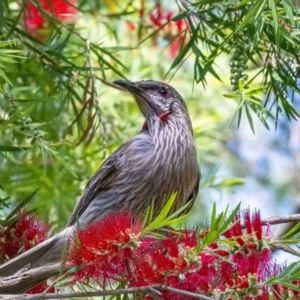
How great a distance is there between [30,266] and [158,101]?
1383mm

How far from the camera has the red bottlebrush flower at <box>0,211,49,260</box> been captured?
11.6 feet

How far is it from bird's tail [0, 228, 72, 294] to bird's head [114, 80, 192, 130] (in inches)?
39.6

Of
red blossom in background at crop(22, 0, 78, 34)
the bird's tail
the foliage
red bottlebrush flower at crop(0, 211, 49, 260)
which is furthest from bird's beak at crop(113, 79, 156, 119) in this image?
red bottlebrush flower at crop(0, 211, 49, 260)

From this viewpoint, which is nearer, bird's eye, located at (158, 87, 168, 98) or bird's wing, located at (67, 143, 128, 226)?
bird's wing, located at (67, 143, 128, 226)

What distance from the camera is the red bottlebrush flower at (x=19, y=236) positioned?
354cm

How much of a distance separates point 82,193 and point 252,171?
467cm

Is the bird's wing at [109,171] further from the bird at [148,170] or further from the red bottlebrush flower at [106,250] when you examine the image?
the red bottlebrush flower at [106,250]

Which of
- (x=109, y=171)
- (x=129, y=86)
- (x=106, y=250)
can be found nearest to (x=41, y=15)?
(x=129, y=86)

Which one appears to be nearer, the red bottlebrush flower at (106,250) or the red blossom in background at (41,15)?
the red bottlebrush flower at (106,250)

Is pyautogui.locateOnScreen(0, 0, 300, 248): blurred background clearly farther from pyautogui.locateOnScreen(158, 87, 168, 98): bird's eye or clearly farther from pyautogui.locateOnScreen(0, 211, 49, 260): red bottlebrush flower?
pyautogui.locateOnScreen(158, 87, 168, 98): bird's eye

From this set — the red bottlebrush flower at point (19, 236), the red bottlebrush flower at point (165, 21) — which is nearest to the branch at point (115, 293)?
the red bottlebrush flower at point (19, 236)

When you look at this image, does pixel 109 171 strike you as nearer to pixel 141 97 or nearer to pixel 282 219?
pixel 141 97

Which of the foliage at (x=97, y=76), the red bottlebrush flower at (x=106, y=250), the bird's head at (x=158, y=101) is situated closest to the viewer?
the red bottlebrush flower at (x=106, y=250)

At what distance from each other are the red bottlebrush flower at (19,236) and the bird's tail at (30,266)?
4cm
